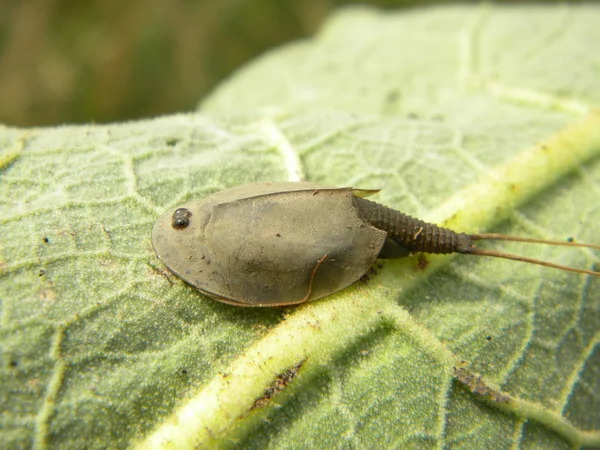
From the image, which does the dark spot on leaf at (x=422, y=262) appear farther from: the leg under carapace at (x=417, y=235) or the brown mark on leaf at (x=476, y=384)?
the brown mark on leaf at (x=476, y=384)

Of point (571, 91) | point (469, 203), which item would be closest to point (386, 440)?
point (469, 203)

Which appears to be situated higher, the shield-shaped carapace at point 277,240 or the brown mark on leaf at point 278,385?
the shield-shaped carapace at point 277,240

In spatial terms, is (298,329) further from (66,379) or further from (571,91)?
(571,91)

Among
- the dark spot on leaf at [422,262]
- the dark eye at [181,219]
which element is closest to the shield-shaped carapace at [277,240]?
the dark eye at [181,219]

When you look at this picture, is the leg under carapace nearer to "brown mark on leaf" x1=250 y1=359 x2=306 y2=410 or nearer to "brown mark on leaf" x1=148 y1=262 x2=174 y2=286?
"brown mark on leaf" x1=250 y1=359 x2=306 y2=410

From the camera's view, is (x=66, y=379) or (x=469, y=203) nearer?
A: (x=66, y=379)

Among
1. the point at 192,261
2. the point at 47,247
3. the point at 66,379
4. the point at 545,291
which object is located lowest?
the point at 545,291

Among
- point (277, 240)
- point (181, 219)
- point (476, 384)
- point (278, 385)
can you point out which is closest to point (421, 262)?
point (476, 384)
